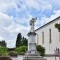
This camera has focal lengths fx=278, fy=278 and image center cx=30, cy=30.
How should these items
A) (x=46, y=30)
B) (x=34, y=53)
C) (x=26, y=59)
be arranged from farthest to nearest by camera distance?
(x=46, y=30), (x=34, y=53), (x=26, y=59)

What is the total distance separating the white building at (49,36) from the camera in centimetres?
5038

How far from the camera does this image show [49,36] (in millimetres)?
55125

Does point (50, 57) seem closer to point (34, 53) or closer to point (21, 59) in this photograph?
point (34, 53)

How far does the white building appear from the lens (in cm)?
5038

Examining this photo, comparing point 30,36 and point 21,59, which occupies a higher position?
point 30,36

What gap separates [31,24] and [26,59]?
7.15 metres

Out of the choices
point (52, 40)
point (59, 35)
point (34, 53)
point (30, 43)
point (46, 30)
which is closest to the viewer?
point (34, 53)

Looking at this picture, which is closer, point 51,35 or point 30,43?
point 30,43

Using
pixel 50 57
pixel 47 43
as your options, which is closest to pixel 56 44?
pixel 47 43

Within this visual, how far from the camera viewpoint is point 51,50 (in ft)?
174

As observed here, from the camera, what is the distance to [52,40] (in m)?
52.5

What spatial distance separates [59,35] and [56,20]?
3.08 metres

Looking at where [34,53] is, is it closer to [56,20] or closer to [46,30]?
[56,20]

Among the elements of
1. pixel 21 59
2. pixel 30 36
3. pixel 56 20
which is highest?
pixel 56 20
